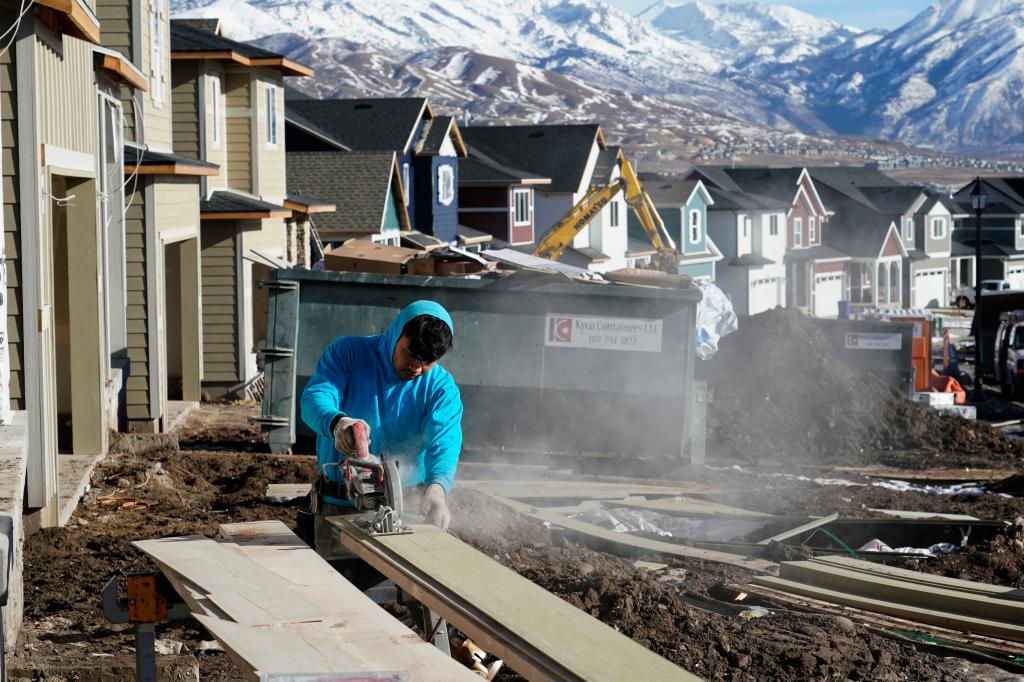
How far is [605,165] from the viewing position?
53562 millimetres

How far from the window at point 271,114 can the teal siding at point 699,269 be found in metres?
30.3

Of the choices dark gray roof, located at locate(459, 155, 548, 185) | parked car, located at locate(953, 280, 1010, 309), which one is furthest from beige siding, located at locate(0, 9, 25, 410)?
parked car, located at locate(953, 280, 1010, 309)

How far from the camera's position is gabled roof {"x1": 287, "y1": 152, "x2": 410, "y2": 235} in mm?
33484

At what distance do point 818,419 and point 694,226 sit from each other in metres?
37.4

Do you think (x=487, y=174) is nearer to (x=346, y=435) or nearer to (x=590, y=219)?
(x=590, y=219)

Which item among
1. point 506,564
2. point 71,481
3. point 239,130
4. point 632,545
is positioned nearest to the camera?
point 506,564

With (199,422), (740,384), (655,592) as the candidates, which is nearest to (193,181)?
(199,422)

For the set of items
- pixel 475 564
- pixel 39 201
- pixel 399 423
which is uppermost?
pixel 39 201

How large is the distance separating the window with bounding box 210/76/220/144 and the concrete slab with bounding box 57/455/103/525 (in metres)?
12.1

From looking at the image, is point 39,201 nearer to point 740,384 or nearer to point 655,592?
point 655,592

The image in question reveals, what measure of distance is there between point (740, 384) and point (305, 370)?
871 centimetres

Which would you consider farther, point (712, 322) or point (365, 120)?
point (365, 120)

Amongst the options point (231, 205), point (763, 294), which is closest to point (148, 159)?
point (231, 205)

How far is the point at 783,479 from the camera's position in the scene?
1570 centimetres
